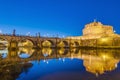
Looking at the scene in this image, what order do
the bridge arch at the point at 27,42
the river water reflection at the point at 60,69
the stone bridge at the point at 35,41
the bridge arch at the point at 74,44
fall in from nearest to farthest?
the river water reflection at the point at 60,69, the stone bridge at the point at 35,41, the bridge arch at the point at 27,42, the bridge arch at the point at 74,44

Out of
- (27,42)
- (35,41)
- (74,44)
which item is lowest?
(74,44)

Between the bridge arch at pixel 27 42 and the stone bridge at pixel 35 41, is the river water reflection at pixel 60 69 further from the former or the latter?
the bridge arch at pixel 27 42

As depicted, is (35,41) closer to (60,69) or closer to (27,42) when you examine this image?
(27,42)

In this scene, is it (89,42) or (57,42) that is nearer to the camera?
(57,42)

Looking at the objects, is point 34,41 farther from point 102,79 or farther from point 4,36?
point 102,79

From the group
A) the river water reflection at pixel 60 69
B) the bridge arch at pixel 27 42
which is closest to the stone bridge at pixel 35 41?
the bridge arch at pixel 27 42

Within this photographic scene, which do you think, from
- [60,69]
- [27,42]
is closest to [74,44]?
[27,42]

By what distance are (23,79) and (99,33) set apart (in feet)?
479

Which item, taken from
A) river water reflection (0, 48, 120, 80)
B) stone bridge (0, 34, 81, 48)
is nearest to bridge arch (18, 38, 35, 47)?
stone bridge (0, 34, 81, 48)

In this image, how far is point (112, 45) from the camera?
126875 mm

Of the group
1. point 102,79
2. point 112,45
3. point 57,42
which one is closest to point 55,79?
point 102,79

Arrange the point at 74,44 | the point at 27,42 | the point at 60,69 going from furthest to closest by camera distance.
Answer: the point at 74,44, the point at 27,42, the point at 60,69

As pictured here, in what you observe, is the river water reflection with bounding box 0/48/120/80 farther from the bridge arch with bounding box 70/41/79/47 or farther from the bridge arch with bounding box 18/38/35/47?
the bridge arch with bounding box 70/41/79/47

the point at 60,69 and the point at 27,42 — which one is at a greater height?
the point at 27,42
